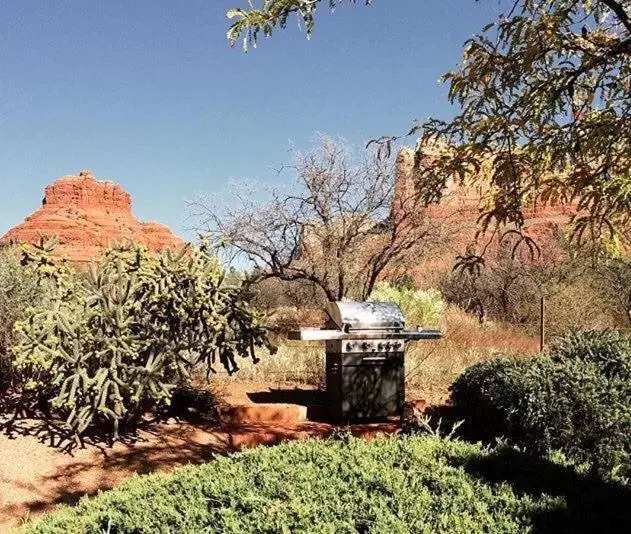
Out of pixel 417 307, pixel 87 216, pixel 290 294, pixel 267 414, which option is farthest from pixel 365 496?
pixel 87 216

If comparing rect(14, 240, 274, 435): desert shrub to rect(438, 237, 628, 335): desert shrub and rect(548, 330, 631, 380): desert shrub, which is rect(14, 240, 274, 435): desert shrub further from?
rect(438, 237, 628, 335): desert shrub

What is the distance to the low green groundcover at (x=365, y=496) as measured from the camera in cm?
223

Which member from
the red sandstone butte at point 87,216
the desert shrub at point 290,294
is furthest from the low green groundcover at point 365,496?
the red sandstone butte at point 87,216

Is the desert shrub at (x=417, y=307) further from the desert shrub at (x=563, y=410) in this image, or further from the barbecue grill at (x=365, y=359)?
the desert shrub at (x=563, y=410)

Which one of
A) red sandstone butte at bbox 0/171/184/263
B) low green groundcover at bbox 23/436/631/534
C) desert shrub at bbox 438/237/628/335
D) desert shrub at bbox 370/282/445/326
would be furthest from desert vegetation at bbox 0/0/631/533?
red sandstone butte at bbox 0/171/184/263

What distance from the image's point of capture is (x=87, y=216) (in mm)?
73938

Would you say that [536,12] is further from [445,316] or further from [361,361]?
[445,316]

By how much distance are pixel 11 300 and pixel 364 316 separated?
12.9 ft

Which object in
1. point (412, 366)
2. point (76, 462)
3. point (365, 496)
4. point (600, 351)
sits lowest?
point (76, 462)

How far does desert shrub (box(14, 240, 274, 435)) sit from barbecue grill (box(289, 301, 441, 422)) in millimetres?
848

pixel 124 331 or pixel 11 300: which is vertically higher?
pixel 11 300

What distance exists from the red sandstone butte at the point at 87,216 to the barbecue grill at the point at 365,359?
214ft

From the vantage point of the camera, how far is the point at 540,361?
5586 mm

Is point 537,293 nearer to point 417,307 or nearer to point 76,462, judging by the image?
point 417,307
